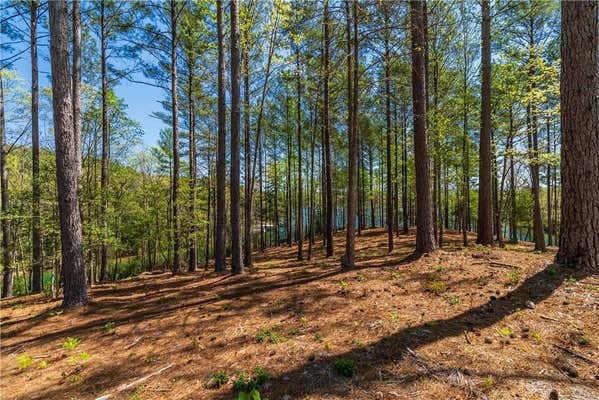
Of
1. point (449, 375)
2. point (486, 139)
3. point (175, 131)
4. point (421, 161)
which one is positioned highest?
point (175, 131)

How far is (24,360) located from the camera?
354 cm

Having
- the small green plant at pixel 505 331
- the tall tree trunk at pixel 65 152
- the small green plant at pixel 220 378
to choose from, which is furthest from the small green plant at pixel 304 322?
the tall tree trunk at pixel 65 152

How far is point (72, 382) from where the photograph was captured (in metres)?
2.95

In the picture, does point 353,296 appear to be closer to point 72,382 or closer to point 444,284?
point 444,284

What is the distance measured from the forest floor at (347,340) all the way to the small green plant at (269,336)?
0.02 m

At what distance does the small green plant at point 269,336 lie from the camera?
3.34 meters

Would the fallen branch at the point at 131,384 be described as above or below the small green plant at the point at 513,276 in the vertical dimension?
below

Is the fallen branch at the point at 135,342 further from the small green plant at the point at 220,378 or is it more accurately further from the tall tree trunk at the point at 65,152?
the tall tree trunk at the point at 65,152

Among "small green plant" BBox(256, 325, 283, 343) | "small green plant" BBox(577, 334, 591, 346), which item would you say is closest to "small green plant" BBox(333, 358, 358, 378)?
"small green plant" BBox(256, 325, 283, 343)

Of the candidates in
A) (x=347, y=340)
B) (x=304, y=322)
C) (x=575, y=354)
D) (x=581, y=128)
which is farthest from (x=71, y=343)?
(x=581, y=128)

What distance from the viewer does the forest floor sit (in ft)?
7.64

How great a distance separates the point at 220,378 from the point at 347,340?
158 centimetres

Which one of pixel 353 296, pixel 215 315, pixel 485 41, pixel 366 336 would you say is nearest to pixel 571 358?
pixel 366 336

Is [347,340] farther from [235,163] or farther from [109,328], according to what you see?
[235,163]
